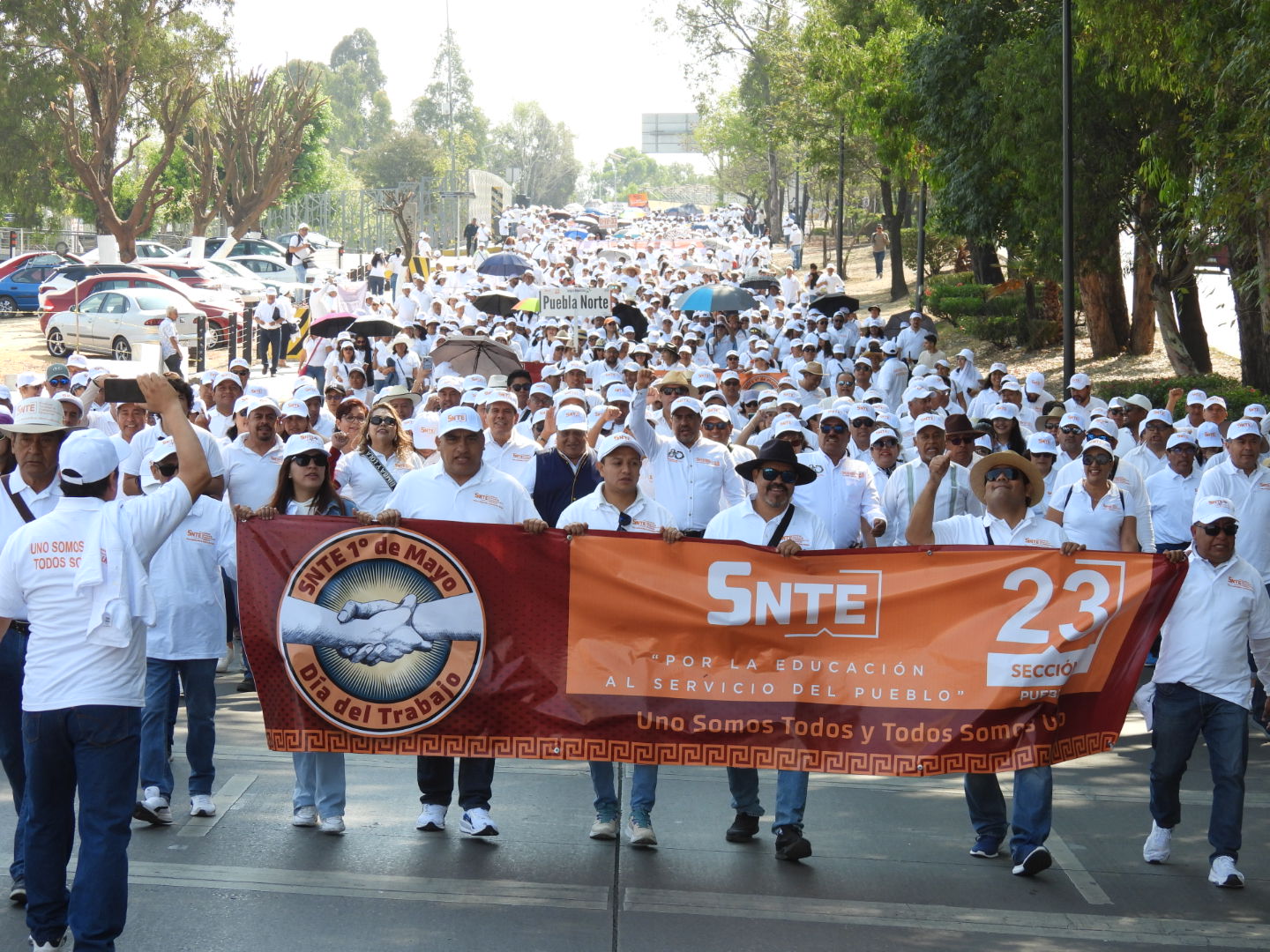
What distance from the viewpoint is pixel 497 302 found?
29.7m

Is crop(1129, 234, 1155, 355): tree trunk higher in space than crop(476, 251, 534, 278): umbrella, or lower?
lower

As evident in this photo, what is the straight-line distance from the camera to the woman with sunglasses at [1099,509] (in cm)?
983

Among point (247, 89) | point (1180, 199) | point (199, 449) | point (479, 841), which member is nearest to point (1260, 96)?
point (1180, 199)

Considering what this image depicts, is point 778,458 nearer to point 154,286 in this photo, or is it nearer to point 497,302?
point 497,302

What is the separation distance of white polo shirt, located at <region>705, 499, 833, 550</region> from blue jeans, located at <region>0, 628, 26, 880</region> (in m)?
3.18

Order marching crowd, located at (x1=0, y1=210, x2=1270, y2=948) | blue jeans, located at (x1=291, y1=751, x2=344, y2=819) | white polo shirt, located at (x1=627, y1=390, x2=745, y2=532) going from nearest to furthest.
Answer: marching crowd, located at (x1=0, y1=210, x2=1270, y2=948)
blue jeans, located at (x1=291, y1=751, x2=344, y2=819)
white polo shirt, located at (x1=627, y1=390, x2=745, y2=532)

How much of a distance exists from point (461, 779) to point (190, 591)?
5.48 ft

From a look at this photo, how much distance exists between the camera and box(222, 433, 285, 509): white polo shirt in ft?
32.0

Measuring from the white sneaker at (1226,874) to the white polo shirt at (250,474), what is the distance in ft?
18.8

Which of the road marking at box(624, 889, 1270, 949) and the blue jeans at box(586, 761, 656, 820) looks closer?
the road marking at box(624, 889, 1270, 949)

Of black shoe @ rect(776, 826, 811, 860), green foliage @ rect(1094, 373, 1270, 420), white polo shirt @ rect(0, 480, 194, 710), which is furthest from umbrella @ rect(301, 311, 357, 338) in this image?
white polo shirt @ rect(0, 480, 194, 710)

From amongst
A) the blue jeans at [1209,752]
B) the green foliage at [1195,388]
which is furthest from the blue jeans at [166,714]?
the green foliage at [1195,388]

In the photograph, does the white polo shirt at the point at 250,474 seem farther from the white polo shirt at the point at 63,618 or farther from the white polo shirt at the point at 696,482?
the white polo shirt at the point at 63,618

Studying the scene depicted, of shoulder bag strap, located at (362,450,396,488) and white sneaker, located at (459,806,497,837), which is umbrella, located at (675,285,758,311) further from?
white sneaker, located at (459,806,497,837)
